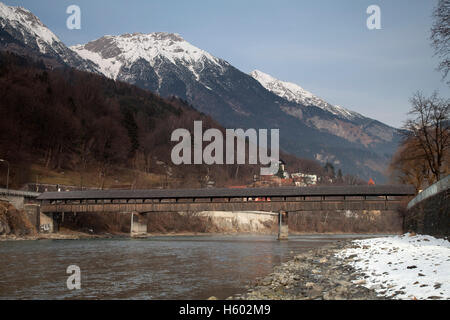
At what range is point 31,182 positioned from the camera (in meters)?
57.4

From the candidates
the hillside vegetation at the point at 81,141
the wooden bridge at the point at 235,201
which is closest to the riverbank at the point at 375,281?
the wooden bridge at the point at 235,201

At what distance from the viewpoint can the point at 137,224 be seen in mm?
50219

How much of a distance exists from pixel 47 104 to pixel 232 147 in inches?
2184

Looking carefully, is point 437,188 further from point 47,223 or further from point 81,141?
point 81,141

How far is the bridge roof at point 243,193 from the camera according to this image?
44.3 m

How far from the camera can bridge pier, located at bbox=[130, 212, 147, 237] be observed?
49875 millimetres

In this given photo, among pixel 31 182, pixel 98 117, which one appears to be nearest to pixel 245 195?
pixel 31 182

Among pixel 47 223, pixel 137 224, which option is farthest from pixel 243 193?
pixel 47 223

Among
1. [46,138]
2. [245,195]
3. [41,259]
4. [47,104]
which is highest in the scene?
[47,104]

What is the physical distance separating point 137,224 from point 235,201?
11.4 meters

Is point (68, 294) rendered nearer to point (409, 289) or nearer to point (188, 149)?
point (409, 289)

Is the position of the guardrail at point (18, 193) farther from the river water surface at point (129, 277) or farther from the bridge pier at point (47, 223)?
the river water surface at point (129, 277)
